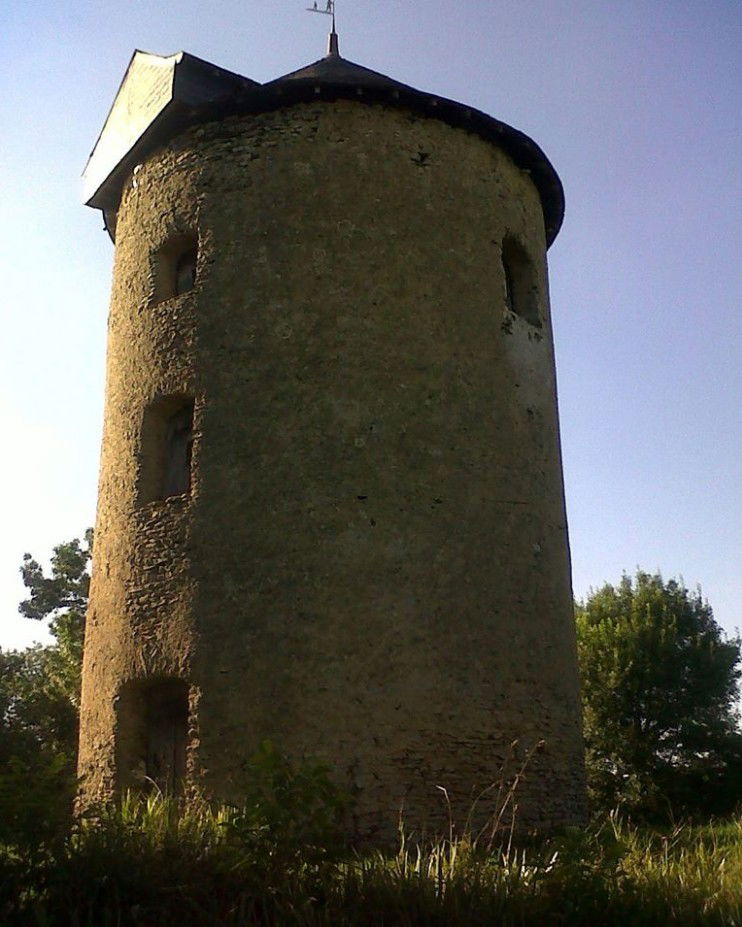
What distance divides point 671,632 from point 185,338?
54.8 feet

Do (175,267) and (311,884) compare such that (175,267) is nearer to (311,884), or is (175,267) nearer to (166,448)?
(166,448)

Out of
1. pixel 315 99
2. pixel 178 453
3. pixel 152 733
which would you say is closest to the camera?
pixel 152 733

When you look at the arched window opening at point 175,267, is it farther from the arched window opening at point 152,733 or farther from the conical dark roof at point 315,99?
the arched window opening at point 152,733

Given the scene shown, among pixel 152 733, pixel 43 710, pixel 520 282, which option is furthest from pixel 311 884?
pixel 43 710

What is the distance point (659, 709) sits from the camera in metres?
22.0

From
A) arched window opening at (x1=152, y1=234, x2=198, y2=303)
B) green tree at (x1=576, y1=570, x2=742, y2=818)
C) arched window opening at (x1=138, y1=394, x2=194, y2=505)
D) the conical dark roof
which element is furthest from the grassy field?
green tree at (x1=576, y1=570, x2=742, y2=818)

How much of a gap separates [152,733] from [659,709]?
52.4 ft

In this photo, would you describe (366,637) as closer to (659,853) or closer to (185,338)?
(659,853)

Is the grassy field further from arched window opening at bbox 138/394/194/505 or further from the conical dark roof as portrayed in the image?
the conical dark roof

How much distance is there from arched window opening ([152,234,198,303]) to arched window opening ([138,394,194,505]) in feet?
4.56

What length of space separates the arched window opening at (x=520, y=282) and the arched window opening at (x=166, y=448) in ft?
13.8

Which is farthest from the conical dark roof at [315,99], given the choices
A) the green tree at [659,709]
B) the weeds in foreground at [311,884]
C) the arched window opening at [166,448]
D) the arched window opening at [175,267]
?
the green tree at [659,709]

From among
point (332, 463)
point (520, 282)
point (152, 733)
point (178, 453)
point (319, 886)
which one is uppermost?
point (520, 282)

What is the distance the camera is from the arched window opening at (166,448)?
32.9ft
